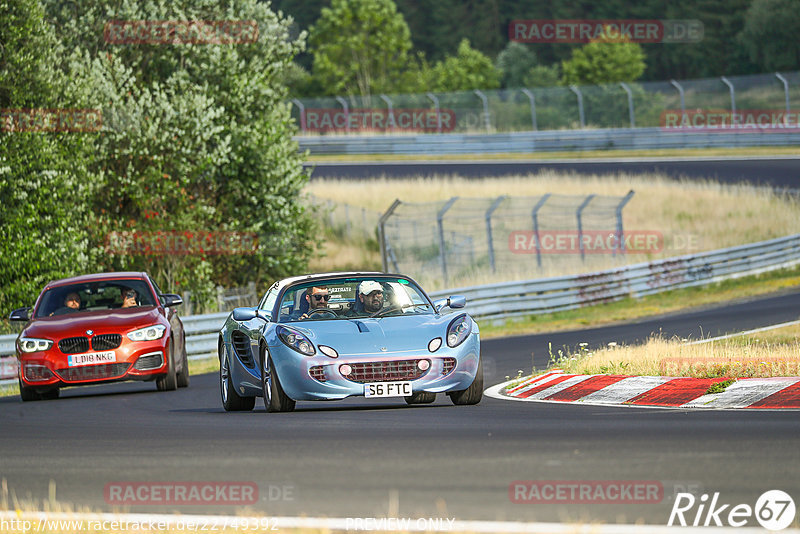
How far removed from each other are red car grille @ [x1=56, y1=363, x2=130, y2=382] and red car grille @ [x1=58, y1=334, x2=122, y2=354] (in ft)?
0.67

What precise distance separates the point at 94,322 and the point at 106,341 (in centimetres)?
32

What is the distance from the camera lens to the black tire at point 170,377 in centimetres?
1565

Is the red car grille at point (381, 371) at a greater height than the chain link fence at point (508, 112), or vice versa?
the chain link fence at point (508, 112)

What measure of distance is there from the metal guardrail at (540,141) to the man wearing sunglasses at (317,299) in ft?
139

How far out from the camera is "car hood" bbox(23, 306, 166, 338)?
1509 cm

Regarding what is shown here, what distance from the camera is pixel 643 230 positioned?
41594 millimetres

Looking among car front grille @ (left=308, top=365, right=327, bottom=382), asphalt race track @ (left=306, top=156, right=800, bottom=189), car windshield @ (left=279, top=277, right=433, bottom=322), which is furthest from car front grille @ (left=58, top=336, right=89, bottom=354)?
asphalt race track @ (left=306, top=156, right=800, bottom=189)

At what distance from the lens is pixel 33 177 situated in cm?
2581
